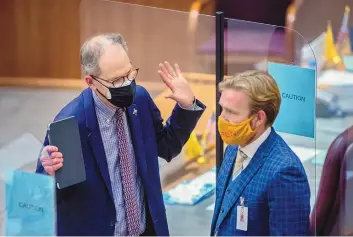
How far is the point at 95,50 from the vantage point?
6.16ft

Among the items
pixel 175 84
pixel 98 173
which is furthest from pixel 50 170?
pixel 175 84

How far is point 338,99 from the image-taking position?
176 inches

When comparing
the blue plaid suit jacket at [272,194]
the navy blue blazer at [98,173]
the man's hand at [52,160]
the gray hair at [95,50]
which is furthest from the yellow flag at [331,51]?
the man's hand at [52,160]

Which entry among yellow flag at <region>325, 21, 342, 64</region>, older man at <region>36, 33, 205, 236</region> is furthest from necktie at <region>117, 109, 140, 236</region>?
yellow flag at <region>325, 21, 342, 64</region>

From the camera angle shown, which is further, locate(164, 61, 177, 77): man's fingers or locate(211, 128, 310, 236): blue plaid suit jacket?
locate(164, 61, 177, 77): man's fingers

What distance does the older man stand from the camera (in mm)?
1902

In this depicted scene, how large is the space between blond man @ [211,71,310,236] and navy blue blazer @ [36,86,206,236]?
0.23 meters

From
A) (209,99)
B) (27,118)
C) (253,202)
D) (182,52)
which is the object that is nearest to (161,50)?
(182,52)

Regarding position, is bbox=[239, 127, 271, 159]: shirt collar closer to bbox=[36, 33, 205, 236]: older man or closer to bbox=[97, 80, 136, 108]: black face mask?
bbox=[36, 33, 205, 236]: older man

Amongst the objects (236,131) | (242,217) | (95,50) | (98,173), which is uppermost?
(95,50)

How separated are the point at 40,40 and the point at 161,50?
4.12ft

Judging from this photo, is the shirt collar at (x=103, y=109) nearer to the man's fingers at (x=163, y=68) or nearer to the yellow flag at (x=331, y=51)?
the man's fingers at (x=163, y=68)

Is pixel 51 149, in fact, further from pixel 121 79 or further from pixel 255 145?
pixel 255 145

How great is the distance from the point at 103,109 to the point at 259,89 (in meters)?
0.48
